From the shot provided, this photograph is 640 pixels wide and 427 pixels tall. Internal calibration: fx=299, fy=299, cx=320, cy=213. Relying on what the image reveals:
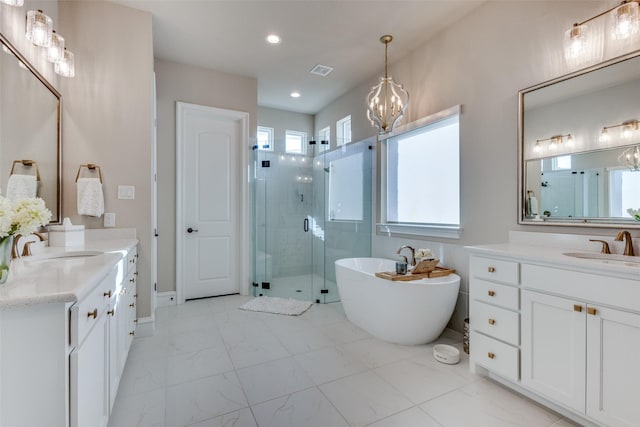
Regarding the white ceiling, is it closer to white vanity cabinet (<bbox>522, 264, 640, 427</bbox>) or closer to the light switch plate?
the light switch plate

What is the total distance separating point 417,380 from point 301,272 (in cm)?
251

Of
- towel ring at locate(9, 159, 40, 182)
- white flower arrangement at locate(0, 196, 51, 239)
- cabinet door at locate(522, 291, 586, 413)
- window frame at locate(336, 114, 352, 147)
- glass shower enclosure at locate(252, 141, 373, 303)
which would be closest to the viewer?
white flower arrangement at locate(0, 196, 51, 239)

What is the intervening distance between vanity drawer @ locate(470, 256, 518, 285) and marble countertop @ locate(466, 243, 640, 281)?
1.7 inches

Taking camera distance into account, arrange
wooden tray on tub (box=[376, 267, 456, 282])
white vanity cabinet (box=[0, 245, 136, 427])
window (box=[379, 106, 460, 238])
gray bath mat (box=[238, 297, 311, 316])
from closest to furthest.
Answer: white vanity cabinet (box=[0, 245, 136, 427])
wooden tray on tub (box=[376, 267, 456, 282])
window (box=[379, 106, 460, 238])
gray bath mat (box=[238, 297, 311, 316])

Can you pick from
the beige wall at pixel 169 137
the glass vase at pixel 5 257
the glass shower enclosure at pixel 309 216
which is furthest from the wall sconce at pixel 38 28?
the glass shower enclosure at pixel 309 216

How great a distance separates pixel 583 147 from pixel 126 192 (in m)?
3.54

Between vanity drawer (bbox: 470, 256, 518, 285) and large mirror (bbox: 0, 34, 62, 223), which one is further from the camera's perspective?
vanity drawer (bbox: 470, 256, 518, 285)

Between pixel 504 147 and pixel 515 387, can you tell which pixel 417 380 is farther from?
pixel 504 147

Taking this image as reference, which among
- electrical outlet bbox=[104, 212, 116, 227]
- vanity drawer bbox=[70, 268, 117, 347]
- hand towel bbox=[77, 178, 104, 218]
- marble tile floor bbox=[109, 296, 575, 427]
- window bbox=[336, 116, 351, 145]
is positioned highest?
window bbox=[336, 116, 351, 145]

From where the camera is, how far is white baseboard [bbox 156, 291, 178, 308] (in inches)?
139

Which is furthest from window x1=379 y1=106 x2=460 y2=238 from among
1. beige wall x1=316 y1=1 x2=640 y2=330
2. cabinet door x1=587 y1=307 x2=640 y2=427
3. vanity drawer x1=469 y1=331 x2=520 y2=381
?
cabinet door x1=587 y1=307 x2=640 y2=427

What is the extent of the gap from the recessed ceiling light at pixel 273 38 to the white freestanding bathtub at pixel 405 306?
250 centimetres

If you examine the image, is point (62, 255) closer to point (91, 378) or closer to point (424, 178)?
point (91, 378)

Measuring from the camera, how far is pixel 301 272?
14.3ft
